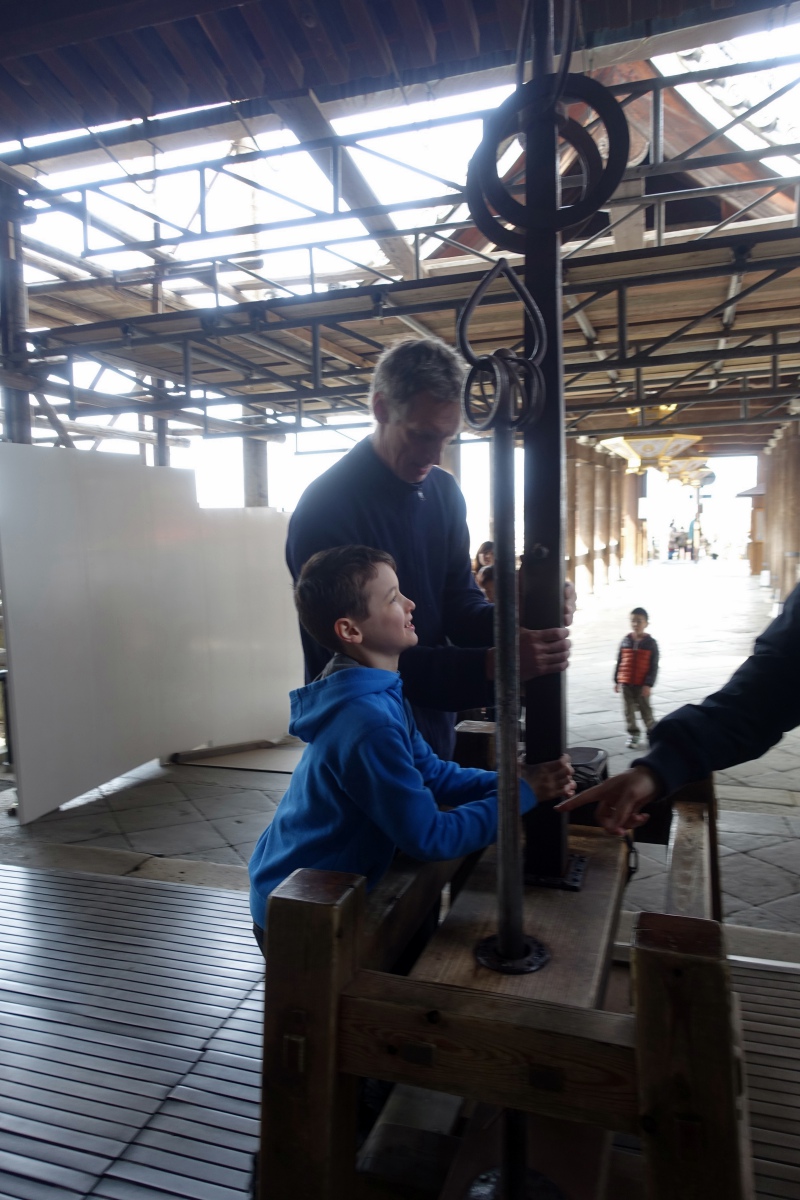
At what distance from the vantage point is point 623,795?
141cm

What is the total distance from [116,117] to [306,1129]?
264cm

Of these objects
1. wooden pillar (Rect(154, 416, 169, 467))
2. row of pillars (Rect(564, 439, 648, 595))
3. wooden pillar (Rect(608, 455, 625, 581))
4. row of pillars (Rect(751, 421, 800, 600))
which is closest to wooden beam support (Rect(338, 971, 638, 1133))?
wooden pillar (Rect(154, 416, 169, 467))

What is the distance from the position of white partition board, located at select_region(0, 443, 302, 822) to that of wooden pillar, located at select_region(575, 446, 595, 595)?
36.9 ft

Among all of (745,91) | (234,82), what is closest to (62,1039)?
(234,82)

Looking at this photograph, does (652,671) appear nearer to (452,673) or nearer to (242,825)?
(242,825)

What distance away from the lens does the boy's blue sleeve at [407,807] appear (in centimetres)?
131

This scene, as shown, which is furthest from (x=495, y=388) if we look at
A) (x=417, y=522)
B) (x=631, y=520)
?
(x=631, y=520)

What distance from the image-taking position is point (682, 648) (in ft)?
36.7

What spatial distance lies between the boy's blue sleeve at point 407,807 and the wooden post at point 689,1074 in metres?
0.43

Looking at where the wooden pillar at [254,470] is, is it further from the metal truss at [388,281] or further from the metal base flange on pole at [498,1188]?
the metal base flange on pole at [498,1188]

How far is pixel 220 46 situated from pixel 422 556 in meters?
1.54

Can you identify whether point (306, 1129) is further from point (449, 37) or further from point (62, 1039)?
point (449, 37)

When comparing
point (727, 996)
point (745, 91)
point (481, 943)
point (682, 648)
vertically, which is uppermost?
point (745, 91)

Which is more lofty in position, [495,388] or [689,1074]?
[495,388]
